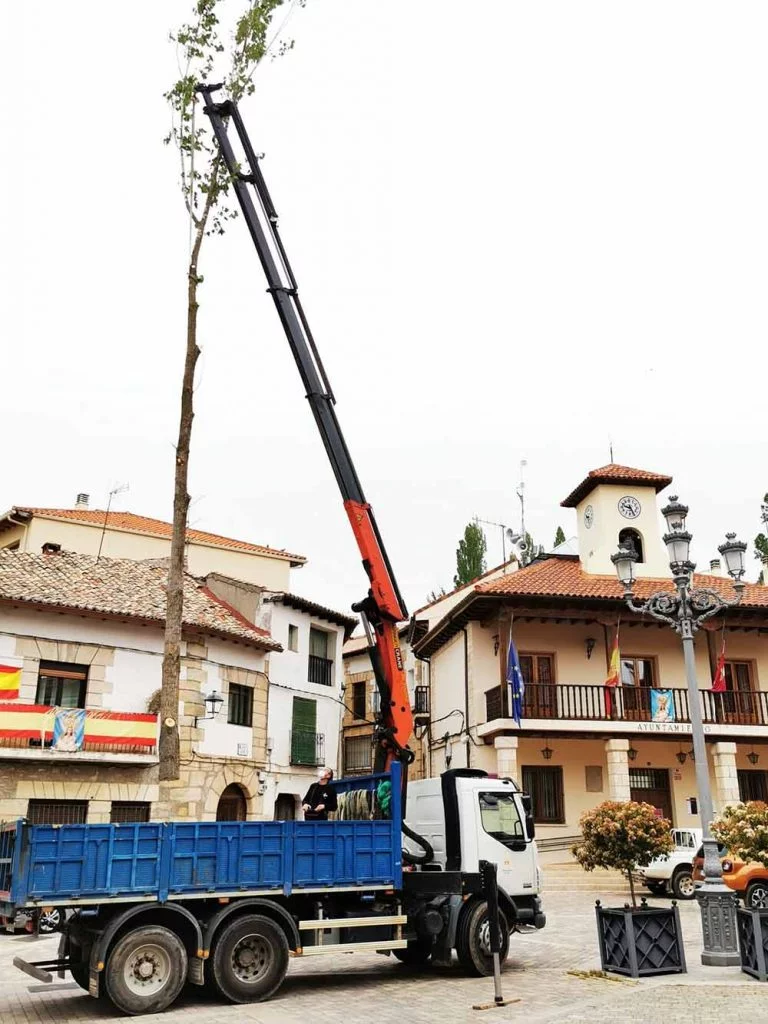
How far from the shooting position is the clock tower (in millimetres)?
26750

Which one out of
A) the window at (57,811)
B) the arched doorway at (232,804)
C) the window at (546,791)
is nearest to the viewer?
the window at (57,811)

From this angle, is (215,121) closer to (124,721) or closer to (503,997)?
(124,721)

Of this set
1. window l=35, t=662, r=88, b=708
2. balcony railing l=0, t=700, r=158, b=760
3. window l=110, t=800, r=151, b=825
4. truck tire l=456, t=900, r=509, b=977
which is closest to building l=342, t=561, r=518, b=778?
window l=110, t=800, r=151, b=825

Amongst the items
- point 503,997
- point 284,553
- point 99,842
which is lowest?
point 503,997

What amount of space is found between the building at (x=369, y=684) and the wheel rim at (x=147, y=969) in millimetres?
22522

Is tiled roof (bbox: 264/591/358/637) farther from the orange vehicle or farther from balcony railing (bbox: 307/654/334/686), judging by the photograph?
the orange vehicle

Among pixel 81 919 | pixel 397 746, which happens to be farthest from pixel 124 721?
pixel 81 919

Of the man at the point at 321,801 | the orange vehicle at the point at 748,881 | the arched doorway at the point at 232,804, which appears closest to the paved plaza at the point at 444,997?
the man at the point at 321,801

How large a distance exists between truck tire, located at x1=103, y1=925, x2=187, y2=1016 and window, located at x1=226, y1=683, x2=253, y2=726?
1268 centimetres

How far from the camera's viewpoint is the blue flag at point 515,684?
882 inches

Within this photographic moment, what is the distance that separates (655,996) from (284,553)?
22237 millimetres

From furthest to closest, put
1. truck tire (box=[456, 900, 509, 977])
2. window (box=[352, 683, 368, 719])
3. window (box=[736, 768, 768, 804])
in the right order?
1. window (box=[352, 683, 368, 719])
2. window (box=[736, 768, 768, 804])
3. truck tire (box=[456, 900, 509, 977])

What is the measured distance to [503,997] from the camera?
9625mm

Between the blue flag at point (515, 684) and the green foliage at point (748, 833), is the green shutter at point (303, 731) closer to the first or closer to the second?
the blue flag at point (515, 684)
